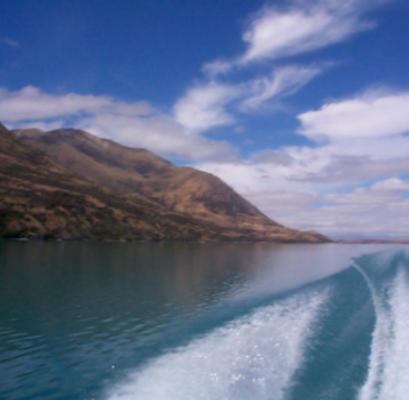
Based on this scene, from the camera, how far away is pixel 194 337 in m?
33.6

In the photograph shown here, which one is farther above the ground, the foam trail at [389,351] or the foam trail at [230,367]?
the foam trail at [389,351]

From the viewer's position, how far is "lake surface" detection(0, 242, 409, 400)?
22.7m

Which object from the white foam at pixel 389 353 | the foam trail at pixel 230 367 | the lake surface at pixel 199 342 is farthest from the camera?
the lake surface at pixel 199 342

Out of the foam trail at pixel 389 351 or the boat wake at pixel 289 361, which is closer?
the boat wake at pixel 289 361

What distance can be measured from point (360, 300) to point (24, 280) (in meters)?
47.0

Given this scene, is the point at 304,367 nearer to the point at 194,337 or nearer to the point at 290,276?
the point at 194,337

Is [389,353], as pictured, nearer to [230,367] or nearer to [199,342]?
[230,367]

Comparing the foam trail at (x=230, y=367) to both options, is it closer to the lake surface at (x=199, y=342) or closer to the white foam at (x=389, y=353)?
the lake surface at (x=199, y=342)

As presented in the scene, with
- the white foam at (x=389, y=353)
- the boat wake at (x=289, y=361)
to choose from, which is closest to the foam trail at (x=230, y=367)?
the boat wake at (x=289, y=361)

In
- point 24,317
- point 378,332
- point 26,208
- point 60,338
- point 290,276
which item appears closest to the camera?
point 60,338

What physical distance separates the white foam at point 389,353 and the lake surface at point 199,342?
9 centimetres

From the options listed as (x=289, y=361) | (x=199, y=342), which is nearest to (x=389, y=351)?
(x=289, y=361)

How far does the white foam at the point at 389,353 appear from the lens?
22203mm

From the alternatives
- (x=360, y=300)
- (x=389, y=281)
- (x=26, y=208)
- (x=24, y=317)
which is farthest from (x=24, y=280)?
(x=26, y=208)
